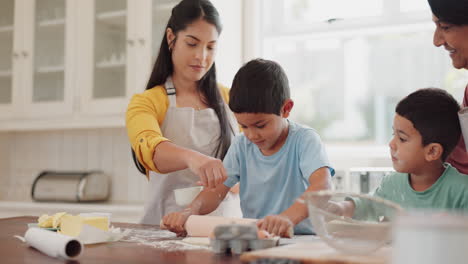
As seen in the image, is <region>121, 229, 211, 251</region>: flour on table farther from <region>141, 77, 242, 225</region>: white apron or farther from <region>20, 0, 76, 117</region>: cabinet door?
<region>20, 0, 76, 117</region>: cabinet door

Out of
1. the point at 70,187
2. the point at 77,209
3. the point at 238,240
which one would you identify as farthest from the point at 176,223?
the point at 70,187

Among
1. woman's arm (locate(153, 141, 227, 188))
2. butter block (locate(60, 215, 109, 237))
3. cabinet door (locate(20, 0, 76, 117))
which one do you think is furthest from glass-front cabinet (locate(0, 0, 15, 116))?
butter block (locate(60, 215, 109, 237))

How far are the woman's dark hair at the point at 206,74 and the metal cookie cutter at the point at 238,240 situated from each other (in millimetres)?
842

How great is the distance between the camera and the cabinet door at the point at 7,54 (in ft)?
10.8

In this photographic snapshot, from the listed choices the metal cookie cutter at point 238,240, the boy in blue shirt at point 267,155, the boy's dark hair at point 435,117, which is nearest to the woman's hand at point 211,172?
the boy in blue shirt at point 267,155

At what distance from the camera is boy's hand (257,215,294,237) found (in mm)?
1028

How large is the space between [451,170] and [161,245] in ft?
2.45

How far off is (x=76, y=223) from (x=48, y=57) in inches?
92.1

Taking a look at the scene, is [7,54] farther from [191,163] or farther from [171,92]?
[191,163]

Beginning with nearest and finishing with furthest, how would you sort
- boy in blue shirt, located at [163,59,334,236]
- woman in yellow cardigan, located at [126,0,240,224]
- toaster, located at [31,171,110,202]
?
1. boy in blue shirt, located at [163,59,334,236]
2. woman in yellow cardigan, located at [126,0,240,224]
3. toaster, located at [31,171,110,202]

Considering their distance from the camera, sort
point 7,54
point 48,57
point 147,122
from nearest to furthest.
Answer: point 147,122 → point 48,57 → point 7,54

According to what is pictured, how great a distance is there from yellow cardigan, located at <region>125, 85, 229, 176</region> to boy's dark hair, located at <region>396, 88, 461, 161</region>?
2.33 ft

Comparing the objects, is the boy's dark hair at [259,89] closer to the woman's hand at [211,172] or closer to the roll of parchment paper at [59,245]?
the woman's hand at [211,172]

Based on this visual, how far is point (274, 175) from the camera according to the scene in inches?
57.0
